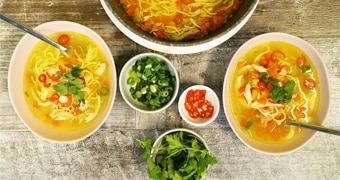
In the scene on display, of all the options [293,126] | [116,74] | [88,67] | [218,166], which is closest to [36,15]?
[88,67]

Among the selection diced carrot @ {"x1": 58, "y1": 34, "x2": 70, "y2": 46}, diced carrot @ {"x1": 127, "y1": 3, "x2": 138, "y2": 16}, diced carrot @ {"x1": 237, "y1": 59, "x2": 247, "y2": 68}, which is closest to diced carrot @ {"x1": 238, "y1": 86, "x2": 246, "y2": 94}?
diced carrot @ {"x1": 237, "y1": 59, "x2": 247, "y2": 68}

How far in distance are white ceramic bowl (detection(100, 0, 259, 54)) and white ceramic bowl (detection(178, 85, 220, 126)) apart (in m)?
0.23

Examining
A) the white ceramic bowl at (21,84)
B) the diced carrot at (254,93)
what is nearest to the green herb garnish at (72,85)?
the white ceramic bowl at (21,84)

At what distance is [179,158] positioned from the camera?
1.81 metres

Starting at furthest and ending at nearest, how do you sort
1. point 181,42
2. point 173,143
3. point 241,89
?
point 241,89, point 173,143, point 181,42

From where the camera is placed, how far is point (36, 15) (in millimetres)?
1938

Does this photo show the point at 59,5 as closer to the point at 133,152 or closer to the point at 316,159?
the point at 133,152

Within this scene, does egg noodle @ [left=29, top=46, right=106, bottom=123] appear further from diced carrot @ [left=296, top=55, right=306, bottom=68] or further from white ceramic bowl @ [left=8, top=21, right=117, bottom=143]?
diced carrot @ [left=296, top=55, right=306, bottom=68]

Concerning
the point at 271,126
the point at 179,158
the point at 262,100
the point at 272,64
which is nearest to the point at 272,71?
the point at 272,64

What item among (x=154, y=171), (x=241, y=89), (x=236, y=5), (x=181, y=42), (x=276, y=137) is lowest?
(x=154, y=171)

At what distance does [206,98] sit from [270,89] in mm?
290

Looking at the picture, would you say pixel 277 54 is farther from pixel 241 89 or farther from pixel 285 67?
pixel 241 89

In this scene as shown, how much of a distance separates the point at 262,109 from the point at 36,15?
1142 mm

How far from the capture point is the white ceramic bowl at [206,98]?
1.84m
